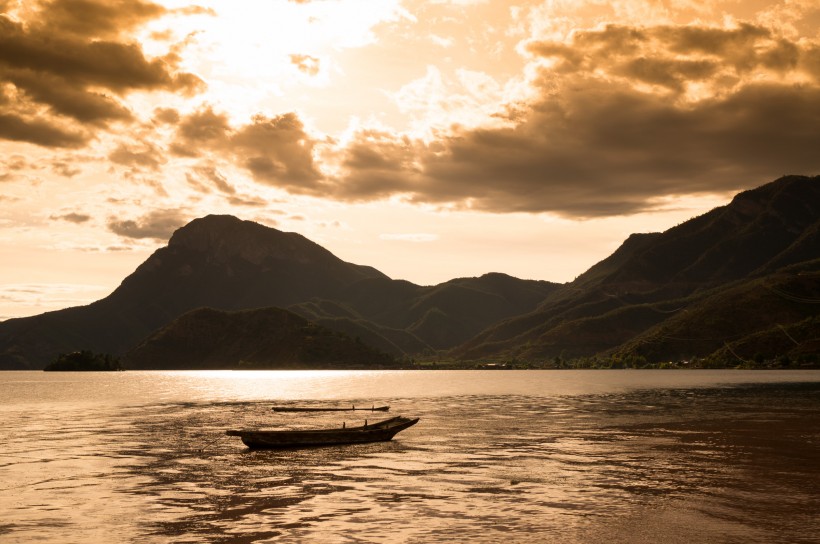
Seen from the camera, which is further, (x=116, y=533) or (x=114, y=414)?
(x=114, y=414)

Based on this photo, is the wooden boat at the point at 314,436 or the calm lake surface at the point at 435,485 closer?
the calm lake surface at the point at 435,485

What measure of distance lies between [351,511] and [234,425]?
5736 centimetres

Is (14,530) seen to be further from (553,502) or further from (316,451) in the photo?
(316,451)

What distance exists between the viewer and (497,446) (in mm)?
62906

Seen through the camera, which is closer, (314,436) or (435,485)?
(435,485)

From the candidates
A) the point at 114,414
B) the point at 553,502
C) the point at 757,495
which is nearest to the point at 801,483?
the point at 757,495

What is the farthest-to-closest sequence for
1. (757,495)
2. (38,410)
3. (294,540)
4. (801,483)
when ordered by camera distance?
(38,410) < (801,483) < (757,495) < (294,540)

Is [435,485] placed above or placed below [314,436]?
below

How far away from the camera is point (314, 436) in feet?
212

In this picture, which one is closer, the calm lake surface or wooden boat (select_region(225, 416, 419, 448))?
the calm lake surface

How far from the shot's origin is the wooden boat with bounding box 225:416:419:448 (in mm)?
62500

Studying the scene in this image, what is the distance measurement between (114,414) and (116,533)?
285 ft

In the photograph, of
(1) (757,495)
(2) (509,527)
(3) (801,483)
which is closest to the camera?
(2) (509,527)

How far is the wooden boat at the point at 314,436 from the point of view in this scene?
6250cm
